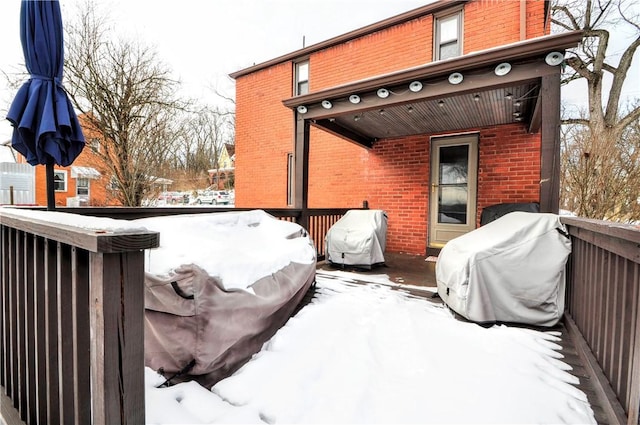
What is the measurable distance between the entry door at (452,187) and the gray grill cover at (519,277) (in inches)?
121

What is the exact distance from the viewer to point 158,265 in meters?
1.63

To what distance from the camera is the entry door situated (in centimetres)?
557

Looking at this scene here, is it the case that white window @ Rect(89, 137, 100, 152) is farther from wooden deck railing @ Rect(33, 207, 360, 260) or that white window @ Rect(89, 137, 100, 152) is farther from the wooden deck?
the wooden deck

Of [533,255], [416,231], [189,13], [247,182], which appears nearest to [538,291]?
[533,255]

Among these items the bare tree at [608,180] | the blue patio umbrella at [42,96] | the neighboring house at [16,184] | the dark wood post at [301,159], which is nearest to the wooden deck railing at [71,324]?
the blue patio umbrella at [42,96]

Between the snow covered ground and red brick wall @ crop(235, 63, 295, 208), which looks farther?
red brick wall @ crop(235, 63, 295, 208)

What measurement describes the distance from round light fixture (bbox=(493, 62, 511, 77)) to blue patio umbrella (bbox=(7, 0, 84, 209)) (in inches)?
157

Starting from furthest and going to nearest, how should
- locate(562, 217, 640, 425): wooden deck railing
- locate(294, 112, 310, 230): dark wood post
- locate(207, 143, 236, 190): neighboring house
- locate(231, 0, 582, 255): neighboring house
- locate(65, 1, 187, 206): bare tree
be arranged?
locate(207, 143, 236, 190): neighboring house → locate(65, 1, 187, 206): bare tree → locate(294, 112, 310, 230): dark wood post → locate(231, 0, 582, 255): neighboring house → locate(562, 217, 640, 425): wooden deck railing

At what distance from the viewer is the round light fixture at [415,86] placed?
12.1 feet

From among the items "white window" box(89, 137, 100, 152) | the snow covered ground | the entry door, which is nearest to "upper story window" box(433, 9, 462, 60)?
the entry door

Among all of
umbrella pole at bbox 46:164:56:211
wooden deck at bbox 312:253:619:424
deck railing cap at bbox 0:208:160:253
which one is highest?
umbrella pole at bbox 46:164:56:211

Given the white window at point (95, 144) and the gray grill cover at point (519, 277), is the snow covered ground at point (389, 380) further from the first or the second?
the white window at point (95, 144)

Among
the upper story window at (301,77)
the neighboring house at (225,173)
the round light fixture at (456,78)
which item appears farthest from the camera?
the neighboring house at (225,173)

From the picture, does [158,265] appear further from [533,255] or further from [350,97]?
[350,97]
